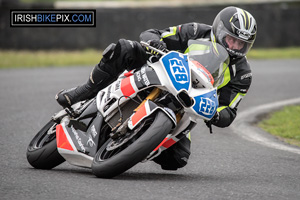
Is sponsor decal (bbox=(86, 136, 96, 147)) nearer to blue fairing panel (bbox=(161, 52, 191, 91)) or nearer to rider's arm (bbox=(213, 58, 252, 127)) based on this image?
blue fairing panel (bbox=(161, 52, 191, 91))

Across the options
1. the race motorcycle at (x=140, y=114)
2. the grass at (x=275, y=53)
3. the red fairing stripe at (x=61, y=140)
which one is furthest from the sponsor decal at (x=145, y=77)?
the grass at (x=275, y=53)

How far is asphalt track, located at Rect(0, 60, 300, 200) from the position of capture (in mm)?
4581

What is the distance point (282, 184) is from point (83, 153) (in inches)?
64.3

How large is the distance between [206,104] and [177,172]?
109 centimetres

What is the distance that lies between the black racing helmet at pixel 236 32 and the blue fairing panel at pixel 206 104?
0.63 meters

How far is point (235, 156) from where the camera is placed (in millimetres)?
6605

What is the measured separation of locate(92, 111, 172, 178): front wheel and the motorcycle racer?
666mm

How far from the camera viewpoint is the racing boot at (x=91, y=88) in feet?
18.5

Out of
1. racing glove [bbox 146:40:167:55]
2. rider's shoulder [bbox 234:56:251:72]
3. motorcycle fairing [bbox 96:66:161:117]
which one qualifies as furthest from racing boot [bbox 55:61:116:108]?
rider's shoulder [bbox 234:56:251:72]

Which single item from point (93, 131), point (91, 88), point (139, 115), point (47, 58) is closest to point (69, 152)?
point (93, 131)

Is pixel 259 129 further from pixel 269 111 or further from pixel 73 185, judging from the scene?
pixel 73 185

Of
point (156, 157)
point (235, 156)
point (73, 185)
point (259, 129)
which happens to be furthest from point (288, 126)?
point (73, 185)

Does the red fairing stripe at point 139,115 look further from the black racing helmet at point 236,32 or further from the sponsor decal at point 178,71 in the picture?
the black racing helmet at point 236,32

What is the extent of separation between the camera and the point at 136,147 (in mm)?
4707
